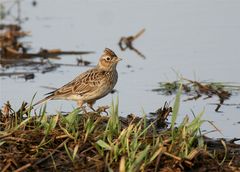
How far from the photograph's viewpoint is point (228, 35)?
661 inches

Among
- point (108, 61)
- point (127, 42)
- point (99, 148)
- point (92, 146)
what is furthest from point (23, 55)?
point (99, 148)

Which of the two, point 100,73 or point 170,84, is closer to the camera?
point 100,73

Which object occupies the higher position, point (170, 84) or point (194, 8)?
point (194, 8)

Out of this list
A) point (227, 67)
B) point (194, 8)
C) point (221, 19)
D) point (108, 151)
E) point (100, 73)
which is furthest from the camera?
point (194, 8)

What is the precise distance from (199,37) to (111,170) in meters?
9.52

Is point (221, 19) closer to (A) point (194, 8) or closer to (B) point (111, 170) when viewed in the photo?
(A) point (194, 8)

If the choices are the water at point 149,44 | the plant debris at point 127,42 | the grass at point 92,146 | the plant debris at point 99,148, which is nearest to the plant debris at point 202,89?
the water at point 149,44

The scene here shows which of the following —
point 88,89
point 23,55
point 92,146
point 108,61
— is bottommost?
point 92,146

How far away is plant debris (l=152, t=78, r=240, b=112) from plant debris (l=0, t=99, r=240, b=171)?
3925 mm

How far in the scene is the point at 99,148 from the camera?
26.7 feet

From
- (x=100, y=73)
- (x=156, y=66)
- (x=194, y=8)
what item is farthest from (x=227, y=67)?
(x=194, y=8)

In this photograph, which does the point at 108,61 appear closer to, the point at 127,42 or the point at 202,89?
the point at 202,89

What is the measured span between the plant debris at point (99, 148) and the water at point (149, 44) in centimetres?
208

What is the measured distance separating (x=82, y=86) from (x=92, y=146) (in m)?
3.48
